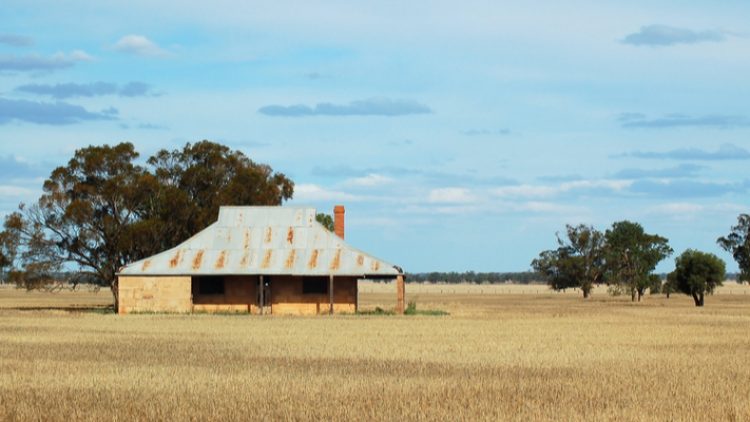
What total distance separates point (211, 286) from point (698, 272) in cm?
3808

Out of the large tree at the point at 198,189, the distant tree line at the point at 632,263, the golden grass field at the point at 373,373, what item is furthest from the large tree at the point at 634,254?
the golden grass field at the point at 373,373

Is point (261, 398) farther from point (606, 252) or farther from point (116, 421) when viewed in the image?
point (606, 252)

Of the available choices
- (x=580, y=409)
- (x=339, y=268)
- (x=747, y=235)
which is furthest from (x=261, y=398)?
(x=747, y=235)

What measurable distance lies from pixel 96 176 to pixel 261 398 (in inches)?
2026

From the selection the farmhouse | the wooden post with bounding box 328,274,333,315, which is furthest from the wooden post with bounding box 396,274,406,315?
the wooden post with bounding box 328,274,333,315

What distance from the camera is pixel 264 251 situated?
63469 mm

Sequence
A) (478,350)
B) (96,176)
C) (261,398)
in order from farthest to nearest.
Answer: (96,176) < (478,350) < (261,398)

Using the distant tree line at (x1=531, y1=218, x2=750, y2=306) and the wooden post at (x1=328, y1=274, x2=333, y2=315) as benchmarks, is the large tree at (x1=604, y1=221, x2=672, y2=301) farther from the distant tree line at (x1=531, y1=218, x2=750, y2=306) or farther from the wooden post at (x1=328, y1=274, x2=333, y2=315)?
the wooden post at (x1=328, y1=274, x2=333, y2=315)

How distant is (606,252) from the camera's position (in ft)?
363

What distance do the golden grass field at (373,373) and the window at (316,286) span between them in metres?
15.4

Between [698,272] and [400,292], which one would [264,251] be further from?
[698,272]

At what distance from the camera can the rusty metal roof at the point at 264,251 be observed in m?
61.6

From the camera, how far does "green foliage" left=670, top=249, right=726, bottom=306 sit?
84.8m

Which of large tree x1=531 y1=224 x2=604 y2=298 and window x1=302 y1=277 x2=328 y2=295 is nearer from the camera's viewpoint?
window x1=302 y1=277 x2=328 y2=295
